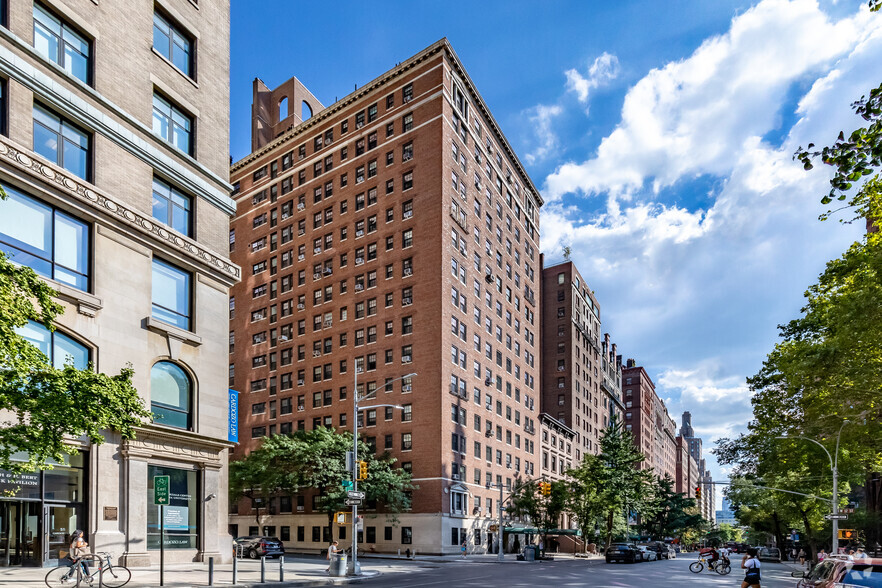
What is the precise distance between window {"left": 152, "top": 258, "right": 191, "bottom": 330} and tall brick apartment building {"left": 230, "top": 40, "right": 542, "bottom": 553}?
32906 millimetres

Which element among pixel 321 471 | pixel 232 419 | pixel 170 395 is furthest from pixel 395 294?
pixel 170 395

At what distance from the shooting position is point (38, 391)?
15789 mm

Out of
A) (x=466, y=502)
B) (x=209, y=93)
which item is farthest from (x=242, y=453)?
(x=209, y=93)

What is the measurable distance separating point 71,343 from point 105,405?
899 centimetres

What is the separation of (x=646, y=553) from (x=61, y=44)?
58.3 m

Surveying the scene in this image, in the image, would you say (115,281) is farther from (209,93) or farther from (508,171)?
(508,171)

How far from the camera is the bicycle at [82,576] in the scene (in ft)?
62.6

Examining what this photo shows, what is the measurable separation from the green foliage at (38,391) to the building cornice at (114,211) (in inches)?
327

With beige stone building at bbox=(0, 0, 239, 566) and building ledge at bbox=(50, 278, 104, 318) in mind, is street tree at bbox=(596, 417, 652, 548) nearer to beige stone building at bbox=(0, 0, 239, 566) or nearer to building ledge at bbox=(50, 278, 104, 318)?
beige stone building at bbox=(0, 0, 239, 566)

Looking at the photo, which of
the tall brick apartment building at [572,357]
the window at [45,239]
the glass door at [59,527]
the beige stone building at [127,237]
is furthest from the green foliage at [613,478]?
the window at [45,239]

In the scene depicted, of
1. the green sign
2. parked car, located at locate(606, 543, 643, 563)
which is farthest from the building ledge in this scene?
parked car, located at locate(606, 543, 643, 563)

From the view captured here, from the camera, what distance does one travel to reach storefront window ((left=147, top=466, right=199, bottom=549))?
26.4 m

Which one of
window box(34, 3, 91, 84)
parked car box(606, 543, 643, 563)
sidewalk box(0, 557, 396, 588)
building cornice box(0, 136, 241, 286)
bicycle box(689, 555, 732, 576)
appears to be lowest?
parked car box(606, 543, 643, 563)

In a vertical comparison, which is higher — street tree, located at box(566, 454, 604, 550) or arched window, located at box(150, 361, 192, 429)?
arched window, located at box(150, 361, 192, 429)
